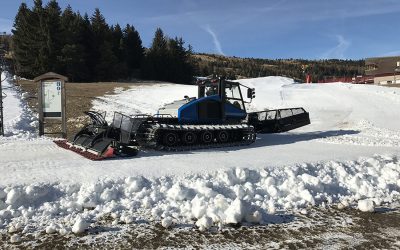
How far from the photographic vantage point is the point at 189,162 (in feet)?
35.1

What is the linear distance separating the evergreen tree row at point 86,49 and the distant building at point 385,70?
91.6 ft

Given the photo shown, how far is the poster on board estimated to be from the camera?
16078mm

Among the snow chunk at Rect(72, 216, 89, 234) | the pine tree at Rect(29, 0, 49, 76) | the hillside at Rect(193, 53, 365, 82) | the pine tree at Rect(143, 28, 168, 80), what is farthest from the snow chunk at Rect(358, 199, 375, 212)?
the hillside at Rect(193, 53, 365, 82)

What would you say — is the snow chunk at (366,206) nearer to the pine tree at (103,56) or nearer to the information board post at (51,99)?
the information board post at (51,99)

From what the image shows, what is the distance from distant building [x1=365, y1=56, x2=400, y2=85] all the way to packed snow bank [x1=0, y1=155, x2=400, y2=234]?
55530 mm

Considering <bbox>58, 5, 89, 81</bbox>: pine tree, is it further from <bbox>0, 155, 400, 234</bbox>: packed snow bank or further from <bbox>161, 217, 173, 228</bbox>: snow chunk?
<bbox>161, 217, 173, 228</bbox>: snow chunk

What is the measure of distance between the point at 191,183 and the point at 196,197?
80cm

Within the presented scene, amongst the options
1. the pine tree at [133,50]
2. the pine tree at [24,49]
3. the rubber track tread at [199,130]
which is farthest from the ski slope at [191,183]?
the pine tree at [133,50]

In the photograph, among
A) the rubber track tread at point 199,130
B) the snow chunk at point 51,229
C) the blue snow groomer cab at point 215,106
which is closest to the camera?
the snow chunk at point 51,229

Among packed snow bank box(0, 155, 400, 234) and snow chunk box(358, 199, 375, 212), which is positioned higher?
packed snow bank box(0, 155, 400, 234)

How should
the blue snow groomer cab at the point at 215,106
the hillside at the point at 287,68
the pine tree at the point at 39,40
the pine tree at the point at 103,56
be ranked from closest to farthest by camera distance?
the blue snow groomer cab at the point at 215,106 → the pine tree at the point at 39,40 → the pine tree at the point at 103,56 → the hillside at the point at 287,68

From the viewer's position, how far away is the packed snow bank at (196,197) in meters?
7.09

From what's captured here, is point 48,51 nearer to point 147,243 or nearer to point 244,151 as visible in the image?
point 244,151

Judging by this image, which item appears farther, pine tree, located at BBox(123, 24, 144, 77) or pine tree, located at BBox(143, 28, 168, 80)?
pine tree, located at BBox(123, 24, 144, 77)
